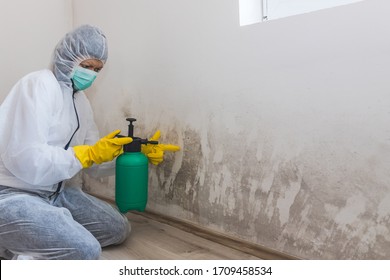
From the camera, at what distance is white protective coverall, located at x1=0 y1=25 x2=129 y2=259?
1181 mm

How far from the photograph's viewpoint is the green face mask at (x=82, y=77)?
1376mm

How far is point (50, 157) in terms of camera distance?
1.20 metres

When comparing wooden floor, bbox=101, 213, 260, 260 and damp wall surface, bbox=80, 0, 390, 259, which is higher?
damp wall surface, bbox=80, 0, 390, 259

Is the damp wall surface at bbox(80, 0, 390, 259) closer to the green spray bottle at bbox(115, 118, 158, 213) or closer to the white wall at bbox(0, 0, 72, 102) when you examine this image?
the green spray bottle at bbox(115, 118, 158, 213)

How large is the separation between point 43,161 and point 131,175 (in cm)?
40

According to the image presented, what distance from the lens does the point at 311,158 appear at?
1192 millimetres

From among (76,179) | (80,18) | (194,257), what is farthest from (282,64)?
(80,18)

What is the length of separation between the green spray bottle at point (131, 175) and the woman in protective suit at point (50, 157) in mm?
90

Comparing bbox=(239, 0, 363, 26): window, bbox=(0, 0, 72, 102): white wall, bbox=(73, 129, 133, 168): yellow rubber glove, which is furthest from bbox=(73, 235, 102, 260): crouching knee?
bbox=(0, 0, 72, 102): white wall

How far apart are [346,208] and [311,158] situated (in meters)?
0.20

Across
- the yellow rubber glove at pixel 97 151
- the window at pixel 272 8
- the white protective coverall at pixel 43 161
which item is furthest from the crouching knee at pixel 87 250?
the window at pixel 272 8

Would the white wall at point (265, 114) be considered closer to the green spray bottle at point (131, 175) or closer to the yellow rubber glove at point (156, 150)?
the yellow rubber glove at point (156, 150)

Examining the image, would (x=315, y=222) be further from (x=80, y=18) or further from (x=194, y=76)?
(x=80, y=18)

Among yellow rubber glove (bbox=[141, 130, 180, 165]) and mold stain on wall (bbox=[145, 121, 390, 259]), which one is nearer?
mold stain on wall (bbox=[145, 121, 390, 259])
